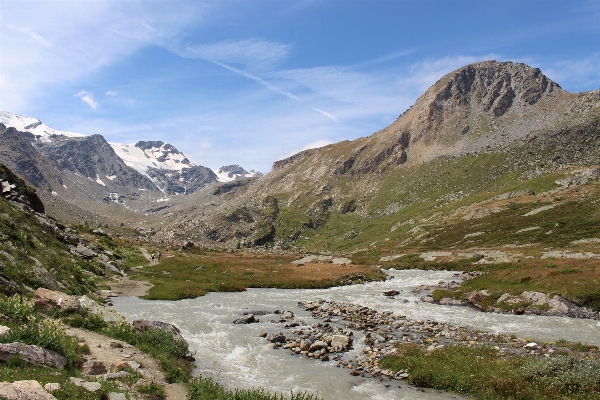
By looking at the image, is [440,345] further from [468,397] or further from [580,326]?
[580,326]

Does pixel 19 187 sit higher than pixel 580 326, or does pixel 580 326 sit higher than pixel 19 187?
pixel 19 187

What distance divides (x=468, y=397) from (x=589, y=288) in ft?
97.7

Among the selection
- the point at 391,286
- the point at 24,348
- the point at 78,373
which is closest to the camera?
the point at 24,348

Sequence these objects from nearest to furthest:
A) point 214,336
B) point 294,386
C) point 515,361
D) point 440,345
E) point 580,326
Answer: point 294,386 < point 515,361 < point 440,345 < point 214,336 < point 580,326

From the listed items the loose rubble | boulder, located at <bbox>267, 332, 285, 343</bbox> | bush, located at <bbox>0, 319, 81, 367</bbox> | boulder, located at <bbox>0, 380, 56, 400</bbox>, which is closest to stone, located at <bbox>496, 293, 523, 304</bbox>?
the loose rubble

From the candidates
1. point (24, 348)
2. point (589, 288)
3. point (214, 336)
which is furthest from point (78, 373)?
point (589, 288)

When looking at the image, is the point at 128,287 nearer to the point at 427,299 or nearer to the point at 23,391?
the point at 427,299

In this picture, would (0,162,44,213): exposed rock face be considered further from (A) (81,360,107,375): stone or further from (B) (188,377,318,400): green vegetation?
(B) (188,377,318,400): green vegetation

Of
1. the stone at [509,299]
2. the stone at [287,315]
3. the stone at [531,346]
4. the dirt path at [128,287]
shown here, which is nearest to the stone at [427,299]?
the stone at [509,299]

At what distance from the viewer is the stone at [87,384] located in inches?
531

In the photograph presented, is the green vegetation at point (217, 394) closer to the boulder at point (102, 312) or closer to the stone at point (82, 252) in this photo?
the boulder at point (102, 312)

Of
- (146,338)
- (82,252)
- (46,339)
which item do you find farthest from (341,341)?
(82,252)

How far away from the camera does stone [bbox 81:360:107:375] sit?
55.2 ft

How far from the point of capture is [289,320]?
3744 cm
